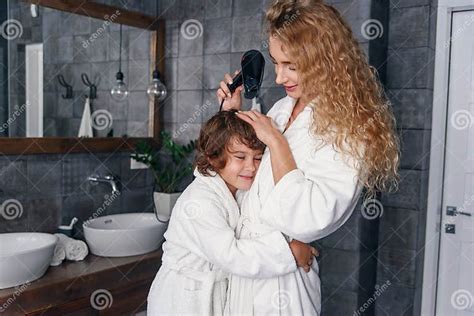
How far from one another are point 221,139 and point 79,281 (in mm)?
1014

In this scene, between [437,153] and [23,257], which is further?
[437,153]

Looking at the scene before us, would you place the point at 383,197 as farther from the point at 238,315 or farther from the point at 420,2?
the point at 238,315

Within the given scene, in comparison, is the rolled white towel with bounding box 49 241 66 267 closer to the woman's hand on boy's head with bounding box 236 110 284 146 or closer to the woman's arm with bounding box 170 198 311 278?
the woman's arm with bounding box 170 198 311 278

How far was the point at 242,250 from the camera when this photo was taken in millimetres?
1281

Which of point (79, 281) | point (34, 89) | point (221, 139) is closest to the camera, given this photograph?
point (221, 139)

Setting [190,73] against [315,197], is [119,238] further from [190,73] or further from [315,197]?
[315,197]

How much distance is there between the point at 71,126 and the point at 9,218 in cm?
55

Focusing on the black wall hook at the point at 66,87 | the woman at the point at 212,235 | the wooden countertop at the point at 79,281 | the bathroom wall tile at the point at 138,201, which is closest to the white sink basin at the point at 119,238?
the wooden countertop at the point at 79,281

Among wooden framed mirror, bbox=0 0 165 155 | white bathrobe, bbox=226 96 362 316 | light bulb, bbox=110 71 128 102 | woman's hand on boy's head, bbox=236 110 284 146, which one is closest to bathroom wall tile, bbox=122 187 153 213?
wooden framed mirror, bbox=0 0 165 155

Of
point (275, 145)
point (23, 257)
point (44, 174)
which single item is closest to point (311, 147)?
point (275, 145)

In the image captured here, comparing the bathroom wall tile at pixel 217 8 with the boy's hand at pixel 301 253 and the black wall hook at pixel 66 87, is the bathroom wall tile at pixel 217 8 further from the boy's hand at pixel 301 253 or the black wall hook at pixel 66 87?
the boy's hand at pixel 301 253

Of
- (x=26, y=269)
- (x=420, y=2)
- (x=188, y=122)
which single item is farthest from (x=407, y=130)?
(x=26, y=269)

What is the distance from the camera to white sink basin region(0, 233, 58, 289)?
5.84 feet

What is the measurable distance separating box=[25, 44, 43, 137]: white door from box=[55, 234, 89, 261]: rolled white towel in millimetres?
534
